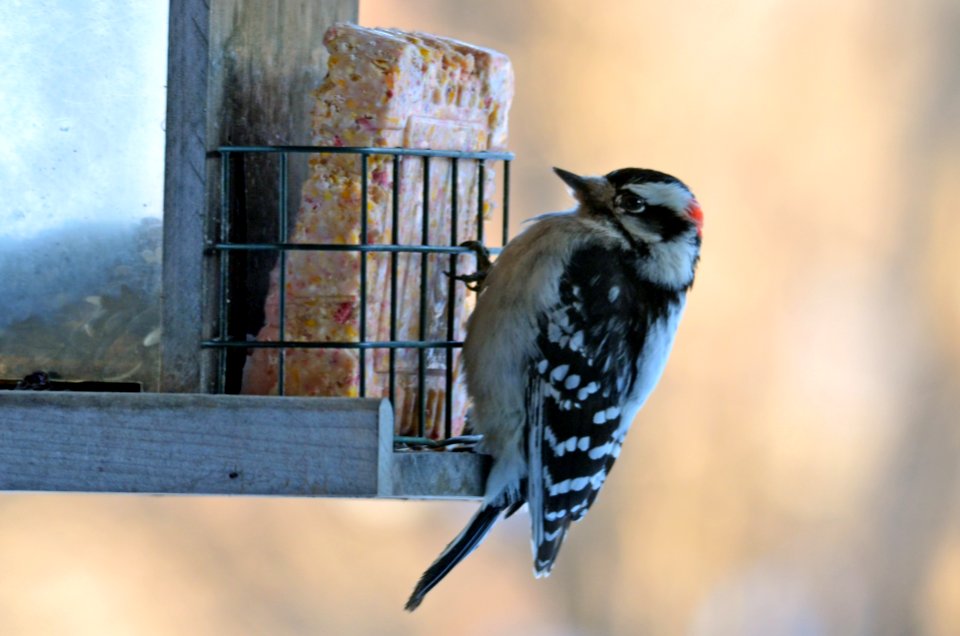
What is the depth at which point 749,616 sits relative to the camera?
669cm

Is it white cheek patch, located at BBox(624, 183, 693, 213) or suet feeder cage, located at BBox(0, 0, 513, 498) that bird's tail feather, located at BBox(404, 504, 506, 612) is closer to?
suet feeder cage, located at BBox(0, 0, 513, 498)

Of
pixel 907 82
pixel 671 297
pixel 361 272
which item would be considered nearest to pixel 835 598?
pixel 907 82

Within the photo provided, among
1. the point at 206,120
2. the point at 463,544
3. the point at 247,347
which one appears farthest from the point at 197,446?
the point at 463,544

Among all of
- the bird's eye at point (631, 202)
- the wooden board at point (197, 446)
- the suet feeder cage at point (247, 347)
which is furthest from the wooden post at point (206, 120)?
the bird's eye at point (631, 202)

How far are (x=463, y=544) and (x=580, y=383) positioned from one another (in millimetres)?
414

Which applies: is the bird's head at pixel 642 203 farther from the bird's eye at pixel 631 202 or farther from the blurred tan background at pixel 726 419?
the blurred tan background at pixel 726 419

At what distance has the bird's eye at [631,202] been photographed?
3.84 meters

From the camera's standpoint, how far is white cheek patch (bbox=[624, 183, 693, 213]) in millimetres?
3809

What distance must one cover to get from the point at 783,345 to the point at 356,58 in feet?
11.2

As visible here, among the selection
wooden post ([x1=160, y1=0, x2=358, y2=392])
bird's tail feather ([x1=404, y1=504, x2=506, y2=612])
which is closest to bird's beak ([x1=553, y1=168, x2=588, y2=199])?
wooden post ([x1=160, y1=0, x2=358, y2=392])

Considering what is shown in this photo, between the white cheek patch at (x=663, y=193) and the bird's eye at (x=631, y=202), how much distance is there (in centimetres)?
1

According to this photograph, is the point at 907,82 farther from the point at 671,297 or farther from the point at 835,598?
the point at 671,297

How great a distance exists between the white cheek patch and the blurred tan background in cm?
216

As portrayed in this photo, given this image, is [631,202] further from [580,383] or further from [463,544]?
[463,544]
